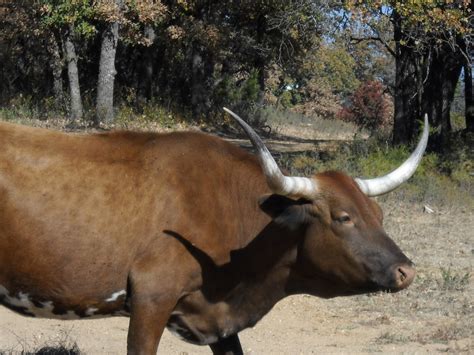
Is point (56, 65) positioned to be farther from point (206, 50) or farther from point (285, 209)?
point (285, 209)

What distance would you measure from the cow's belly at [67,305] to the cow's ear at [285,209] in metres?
1.12

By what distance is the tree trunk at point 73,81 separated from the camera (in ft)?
80.2

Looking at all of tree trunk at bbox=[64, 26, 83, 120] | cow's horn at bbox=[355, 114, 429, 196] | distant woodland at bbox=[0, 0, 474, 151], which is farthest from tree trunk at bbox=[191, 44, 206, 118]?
cow's horn at bbox=[355, 114, 429, 196]

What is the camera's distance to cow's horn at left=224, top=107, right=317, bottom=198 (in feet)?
19.3

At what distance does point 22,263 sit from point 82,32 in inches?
784

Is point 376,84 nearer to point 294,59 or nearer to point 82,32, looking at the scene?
point 294,59

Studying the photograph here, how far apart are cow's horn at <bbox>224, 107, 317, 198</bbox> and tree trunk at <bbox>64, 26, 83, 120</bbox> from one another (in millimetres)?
18165

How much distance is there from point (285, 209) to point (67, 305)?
160cm

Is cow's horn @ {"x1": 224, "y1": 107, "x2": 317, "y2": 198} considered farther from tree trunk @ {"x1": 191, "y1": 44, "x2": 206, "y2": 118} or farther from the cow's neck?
tree trunk @ {"x1": 191, "y1": 44, "x2": 206, "y2": 118}

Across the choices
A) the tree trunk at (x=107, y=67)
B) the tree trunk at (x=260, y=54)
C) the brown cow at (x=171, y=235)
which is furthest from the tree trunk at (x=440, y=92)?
the brown cow at (x=171, y=235)

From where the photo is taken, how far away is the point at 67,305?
6.23 m

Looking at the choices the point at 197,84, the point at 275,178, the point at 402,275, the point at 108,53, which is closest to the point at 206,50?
the point at 197,84

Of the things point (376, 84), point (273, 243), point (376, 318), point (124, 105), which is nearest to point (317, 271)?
point (273, 243)

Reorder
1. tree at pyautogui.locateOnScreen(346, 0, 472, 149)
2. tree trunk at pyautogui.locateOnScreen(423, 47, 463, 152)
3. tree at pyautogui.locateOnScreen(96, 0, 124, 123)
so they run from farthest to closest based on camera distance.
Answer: tree at pyautogui.locateOnScreen(96, 0, 124, 123), tree trunk at pyautogui.locateOnScreen(423, 47, 463, 152), tree at pyautogui.locateOnScreen(346, 0, 472, 149)
